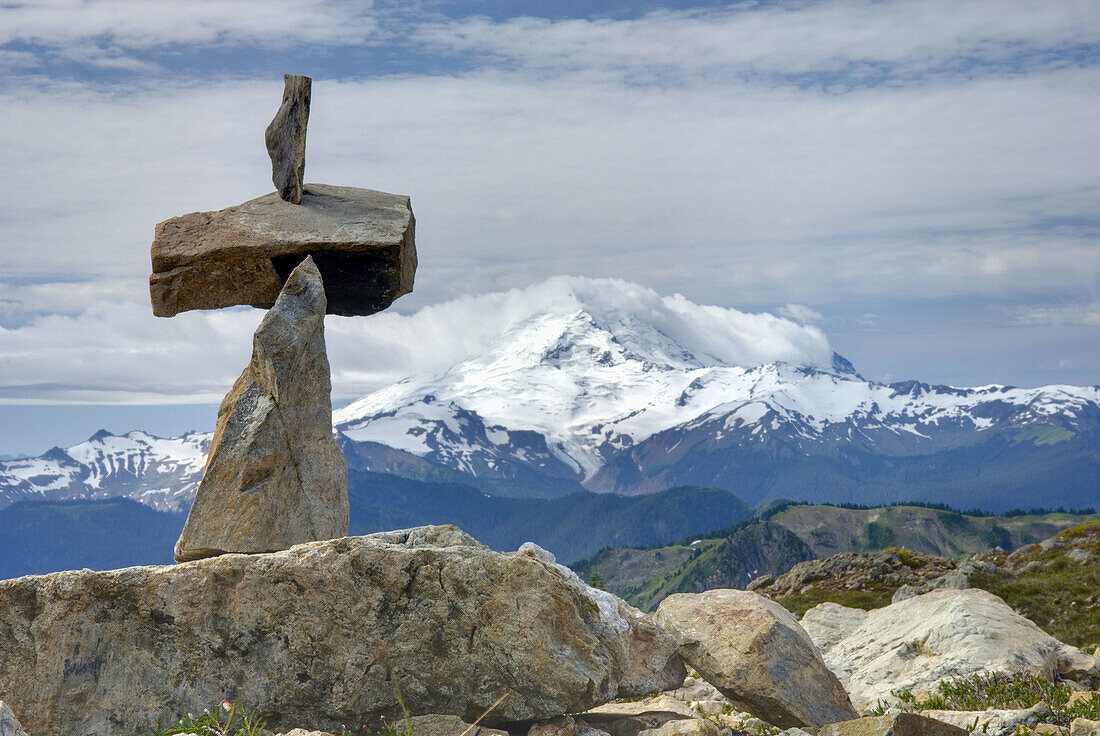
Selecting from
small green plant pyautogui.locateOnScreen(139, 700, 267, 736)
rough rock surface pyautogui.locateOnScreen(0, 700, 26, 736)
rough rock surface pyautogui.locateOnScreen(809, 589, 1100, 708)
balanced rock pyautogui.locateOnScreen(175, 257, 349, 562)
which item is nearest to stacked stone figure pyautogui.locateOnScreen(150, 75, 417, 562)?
balanced rock pyautogui.locateOnScreen(175, 257, 349, 562)

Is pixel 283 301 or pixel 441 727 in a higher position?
pixel 283 301

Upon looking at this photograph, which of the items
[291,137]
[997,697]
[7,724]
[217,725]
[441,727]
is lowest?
[997,697]

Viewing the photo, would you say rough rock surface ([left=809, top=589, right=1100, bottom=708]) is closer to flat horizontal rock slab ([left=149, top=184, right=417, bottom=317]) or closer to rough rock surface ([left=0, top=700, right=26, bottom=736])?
flat horizontal rock slab ([left=149, top=184, right=417, bottom=317])

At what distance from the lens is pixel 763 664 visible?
19812 mm

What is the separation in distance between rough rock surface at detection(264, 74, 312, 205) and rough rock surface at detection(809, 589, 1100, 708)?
2034 cm

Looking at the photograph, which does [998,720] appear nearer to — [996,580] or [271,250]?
[271,250]

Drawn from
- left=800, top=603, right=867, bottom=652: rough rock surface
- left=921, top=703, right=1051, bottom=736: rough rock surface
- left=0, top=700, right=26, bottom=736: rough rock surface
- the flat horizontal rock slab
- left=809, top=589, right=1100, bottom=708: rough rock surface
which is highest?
the flat horizontal rock slab

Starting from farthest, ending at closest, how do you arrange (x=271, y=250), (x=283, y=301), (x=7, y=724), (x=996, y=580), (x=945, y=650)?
(x=996, y=580) → (x=945, y=650) → (x=271, y=250) → (x=283, y=301) → (x=7, y=724)

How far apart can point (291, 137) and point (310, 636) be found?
1471cm

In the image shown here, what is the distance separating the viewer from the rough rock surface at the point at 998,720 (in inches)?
646

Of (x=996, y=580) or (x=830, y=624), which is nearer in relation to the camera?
(x=830, y=624)

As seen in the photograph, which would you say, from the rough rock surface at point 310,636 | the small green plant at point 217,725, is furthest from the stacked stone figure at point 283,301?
the small green plant at point 217,725

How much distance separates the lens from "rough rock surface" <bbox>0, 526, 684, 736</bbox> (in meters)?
15.4

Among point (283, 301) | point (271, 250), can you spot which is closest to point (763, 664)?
point (283, 301)
